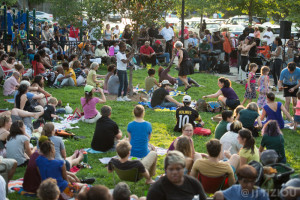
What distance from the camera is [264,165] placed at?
696cm

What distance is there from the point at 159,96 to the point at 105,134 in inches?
176

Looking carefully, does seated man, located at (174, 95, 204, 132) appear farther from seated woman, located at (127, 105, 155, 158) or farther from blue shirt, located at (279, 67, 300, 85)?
blue shirt, located at (279, 67, 300, 85)

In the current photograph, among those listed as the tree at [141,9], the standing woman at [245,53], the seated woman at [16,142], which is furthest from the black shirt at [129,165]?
the standing woman at [245,53]

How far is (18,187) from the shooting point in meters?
7.67

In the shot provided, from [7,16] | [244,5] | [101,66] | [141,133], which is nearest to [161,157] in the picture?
[141,133]

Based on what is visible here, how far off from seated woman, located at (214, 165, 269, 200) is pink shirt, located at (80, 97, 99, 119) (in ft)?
22.3

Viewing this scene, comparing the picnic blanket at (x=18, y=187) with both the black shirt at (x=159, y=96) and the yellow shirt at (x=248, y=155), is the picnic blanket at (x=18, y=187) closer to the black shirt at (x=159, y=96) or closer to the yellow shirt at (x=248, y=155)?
the yellow shirt at (x=248, y=155)

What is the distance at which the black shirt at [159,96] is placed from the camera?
44.8 ft

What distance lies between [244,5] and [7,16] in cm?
1611

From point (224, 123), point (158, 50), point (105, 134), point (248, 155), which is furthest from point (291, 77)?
point (158, 50)

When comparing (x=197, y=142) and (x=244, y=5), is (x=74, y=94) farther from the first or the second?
(x=244, y=5)

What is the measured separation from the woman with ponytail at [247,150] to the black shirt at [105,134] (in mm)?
Result: 2969

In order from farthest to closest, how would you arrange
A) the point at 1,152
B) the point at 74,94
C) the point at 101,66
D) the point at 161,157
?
the point at 101,66, the point at 74,94, the point at 161,157, the point at 1,152

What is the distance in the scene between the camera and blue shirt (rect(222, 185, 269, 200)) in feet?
18.6
